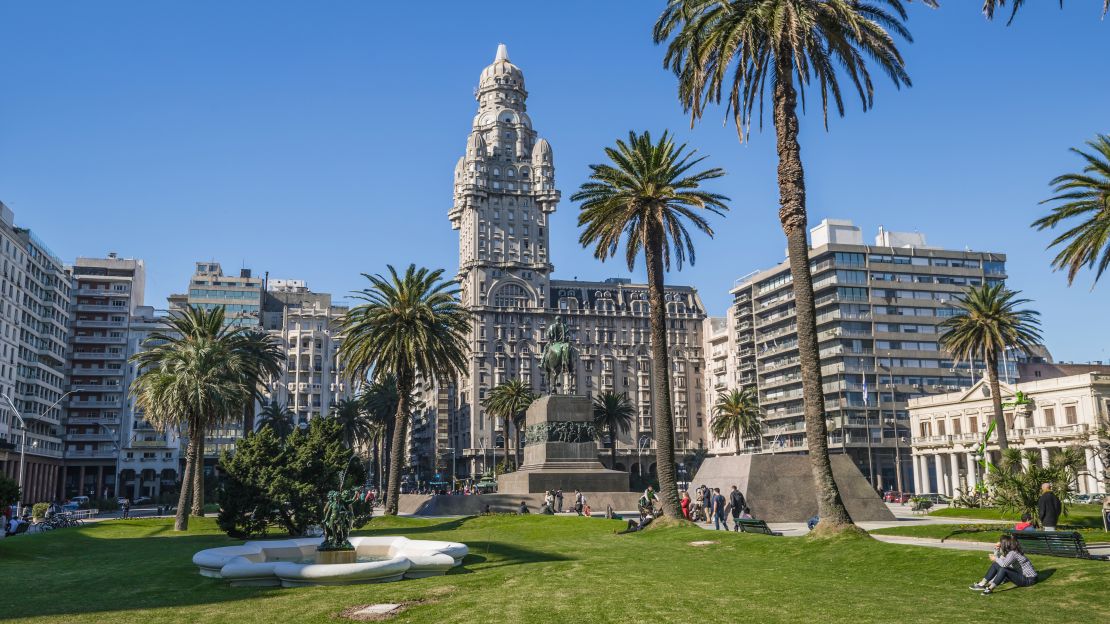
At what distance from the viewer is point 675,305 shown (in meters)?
173

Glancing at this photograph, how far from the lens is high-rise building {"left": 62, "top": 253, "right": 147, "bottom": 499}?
4855 inches

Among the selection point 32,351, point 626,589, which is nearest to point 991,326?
point 626,589

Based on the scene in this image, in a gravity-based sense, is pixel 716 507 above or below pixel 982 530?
above

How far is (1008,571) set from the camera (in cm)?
1836

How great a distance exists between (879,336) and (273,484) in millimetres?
105361

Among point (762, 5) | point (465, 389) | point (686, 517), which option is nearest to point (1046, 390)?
point (686, 517)

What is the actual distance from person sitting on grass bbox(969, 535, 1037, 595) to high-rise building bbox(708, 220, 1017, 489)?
104670 millimetres

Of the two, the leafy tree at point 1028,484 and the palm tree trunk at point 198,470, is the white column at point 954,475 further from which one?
the palm tree trunk at point 198,470

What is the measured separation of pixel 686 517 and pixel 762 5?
21.6 metres

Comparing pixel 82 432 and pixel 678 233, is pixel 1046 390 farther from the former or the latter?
pixel 82 432

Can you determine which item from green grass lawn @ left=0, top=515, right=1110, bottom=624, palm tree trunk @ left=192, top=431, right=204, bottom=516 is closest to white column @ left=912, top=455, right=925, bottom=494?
palm tree trunk @ left=192, top=431, right=204, bottom=516

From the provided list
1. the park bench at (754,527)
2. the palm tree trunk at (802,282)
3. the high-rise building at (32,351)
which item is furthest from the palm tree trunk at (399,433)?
the high-rise building at (32,351)

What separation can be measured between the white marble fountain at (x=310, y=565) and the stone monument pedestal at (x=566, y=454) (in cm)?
2802

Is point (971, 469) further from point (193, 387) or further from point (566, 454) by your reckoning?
point (193, 387)
